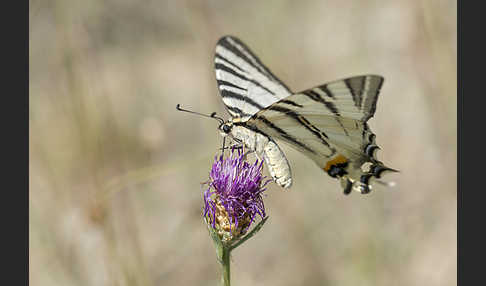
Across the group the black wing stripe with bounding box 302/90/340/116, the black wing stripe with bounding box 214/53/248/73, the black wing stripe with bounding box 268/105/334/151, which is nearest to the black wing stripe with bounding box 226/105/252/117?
the black wing stripe with bounding box 214/53/248/73

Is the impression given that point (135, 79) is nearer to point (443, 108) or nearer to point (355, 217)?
point (355, 217)

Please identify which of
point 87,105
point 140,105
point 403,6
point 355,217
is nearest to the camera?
point 87,105

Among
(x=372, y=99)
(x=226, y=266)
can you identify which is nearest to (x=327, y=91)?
(x=372, y=99)

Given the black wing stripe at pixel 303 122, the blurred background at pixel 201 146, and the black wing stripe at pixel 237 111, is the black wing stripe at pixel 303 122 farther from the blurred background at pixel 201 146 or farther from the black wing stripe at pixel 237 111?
the blurred background at pixel 201 146

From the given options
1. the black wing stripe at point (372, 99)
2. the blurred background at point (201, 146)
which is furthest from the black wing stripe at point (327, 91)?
the blurred background at point (201, 146)

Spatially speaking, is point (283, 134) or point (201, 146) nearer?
point (283, 134)

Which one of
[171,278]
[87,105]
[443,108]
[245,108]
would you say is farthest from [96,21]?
[443,108]

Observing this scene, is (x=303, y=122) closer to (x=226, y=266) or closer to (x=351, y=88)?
(x=351, y=88)
